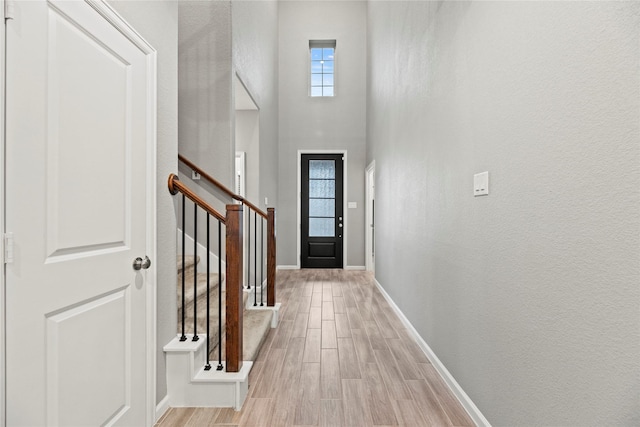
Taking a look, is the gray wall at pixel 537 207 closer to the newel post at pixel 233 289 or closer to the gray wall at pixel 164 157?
the newel post at pixel 233 289

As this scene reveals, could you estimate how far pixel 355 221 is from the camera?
678 centimetres

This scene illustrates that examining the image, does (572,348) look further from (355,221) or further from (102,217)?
(355,221)

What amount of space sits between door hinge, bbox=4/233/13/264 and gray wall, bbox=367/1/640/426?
1710mm

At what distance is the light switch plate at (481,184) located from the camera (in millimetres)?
1657

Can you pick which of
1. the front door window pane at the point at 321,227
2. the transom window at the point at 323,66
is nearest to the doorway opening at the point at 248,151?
the front door window pane at the point at 321,227

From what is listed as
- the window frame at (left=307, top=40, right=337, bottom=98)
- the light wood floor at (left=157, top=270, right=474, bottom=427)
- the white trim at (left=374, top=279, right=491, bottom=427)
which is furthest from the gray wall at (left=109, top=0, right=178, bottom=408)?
the window frame at (left=307, top=40, right=337, bottom=98)

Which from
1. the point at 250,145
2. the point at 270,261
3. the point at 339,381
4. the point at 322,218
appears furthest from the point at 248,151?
the point at 339,381

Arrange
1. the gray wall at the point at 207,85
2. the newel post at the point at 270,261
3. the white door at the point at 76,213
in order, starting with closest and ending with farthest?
the white door at the point at 76,213 < the gray wall at the point at 207,85 < the newel post at the point at 270,261

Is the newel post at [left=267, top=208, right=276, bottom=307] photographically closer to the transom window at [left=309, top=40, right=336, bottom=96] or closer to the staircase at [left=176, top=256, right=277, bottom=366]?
the staircase at [left=176, top=256, right=277, bottom=366]

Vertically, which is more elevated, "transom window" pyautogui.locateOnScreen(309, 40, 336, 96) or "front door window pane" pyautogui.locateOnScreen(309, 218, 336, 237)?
"transom window" pyautogui.locateOnScreen(309, 40, 336, 96)

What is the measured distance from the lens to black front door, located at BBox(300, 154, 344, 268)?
680cm

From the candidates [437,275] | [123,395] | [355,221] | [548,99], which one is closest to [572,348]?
[548,99]

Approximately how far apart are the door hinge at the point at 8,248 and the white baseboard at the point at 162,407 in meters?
1.18

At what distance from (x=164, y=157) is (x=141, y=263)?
60 centimetres
